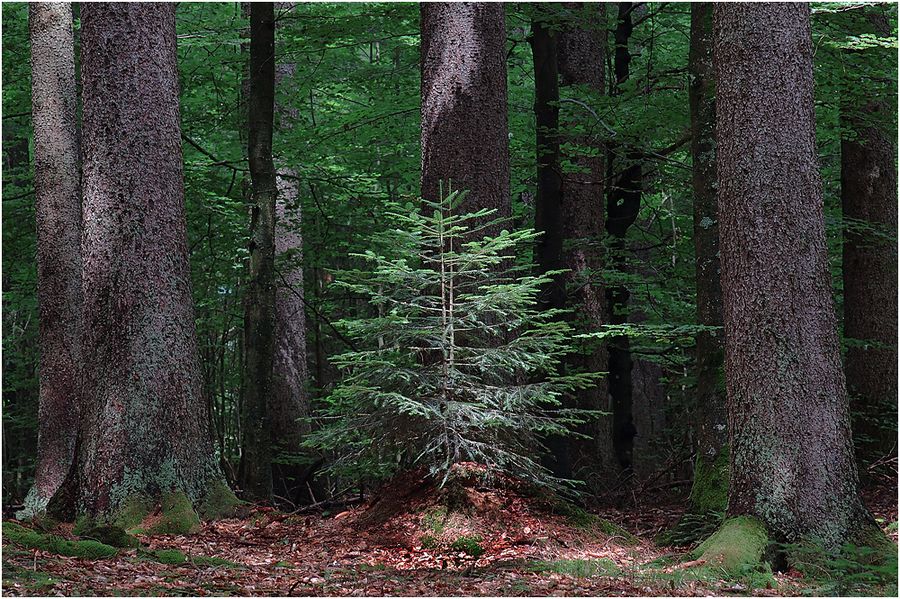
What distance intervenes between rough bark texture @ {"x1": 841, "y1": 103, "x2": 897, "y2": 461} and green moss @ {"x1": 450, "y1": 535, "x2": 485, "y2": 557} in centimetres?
658

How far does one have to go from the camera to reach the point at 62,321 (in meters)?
10.2

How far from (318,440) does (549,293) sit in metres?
3.96

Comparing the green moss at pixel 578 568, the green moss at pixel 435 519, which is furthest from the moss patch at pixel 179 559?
the green moss at pixel 578 568

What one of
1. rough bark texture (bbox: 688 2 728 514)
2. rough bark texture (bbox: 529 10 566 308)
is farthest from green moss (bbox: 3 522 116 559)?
rough bark texture (bbox: 529 10 566 308)

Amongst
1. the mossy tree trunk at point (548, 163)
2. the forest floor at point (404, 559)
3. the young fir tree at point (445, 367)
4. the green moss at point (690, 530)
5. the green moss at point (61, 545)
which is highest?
the mossy tree trunk at point (548, 163)

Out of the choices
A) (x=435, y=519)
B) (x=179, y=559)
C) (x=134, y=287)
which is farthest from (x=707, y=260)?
(x=179, y=559)

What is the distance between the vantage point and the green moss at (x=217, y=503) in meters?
6.96

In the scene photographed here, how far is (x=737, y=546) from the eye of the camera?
584cm

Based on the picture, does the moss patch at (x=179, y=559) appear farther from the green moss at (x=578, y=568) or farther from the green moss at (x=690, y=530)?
the green moss at (x=690, y=530)

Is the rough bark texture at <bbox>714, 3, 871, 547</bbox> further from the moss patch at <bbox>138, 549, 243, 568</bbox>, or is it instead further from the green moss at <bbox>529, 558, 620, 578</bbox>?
the moss patch at <bbox>138, 549, 243, 568</bbox>

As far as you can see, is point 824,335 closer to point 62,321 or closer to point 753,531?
point 753,531

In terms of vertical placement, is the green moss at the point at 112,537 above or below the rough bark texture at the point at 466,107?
below

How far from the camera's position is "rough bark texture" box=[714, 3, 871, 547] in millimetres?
5980

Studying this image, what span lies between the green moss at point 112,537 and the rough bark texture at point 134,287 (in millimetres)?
760
